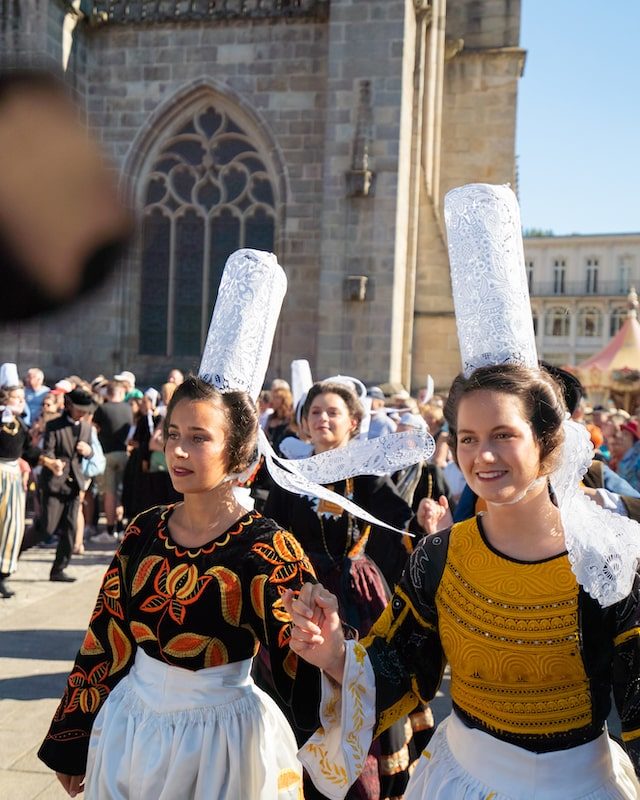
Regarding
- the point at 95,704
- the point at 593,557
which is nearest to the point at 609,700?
the point at 593,557

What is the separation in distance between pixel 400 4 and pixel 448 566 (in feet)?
40.1

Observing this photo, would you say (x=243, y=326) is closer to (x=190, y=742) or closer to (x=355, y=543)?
(x=190, y=742)

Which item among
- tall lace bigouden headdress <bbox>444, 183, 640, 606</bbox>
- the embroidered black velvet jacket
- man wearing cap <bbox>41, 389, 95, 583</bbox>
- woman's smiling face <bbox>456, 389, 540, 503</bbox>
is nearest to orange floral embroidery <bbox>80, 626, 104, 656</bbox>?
the embroidered black velvet jacket

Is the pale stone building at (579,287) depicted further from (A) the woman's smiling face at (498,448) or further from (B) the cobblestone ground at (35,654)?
(A) the woman's smiling face at (498,448)

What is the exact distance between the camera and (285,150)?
13430 millimetres

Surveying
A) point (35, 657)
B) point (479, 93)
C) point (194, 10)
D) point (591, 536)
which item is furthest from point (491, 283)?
point (479, 93)

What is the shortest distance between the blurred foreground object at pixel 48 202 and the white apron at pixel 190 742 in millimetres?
1313

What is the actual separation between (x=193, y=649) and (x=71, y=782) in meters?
0.57

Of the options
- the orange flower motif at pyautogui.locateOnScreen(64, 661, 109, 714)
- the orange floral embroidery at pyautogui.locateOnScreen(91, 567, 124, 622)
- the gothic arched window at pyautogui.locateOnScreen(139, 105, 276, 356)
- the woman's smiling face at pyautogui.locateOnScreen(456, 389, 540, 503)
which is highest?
the gothic arched window at pyautogui.locateOnScreen(139, 105, 276, 356)

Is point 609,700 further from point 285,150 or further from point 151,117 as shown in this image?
point 151,117

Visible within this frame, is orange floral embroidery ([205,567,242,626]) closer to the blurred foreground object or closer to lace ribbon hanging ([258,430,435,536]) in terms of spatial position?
lace ribbon hanging ([258,430,435,536])

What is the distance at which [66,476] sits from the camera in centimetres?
764

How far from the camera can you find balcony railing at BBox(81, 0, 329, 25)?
13.0 meters

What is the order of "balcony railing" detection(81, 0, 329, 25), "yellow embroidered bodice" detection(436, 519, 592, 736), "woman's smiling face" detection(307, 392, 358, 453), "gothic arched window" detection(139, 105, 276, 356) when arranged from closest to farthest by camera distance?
"yellow embroidered bodice" detection(436, 519, 592, 736) → "woman's smiling face" detection(307, 392, 358, 453) → "balcony railing" detection(81, 0, 329, 25) → "gothic arched window" detection(139, 105, 276, 356)
